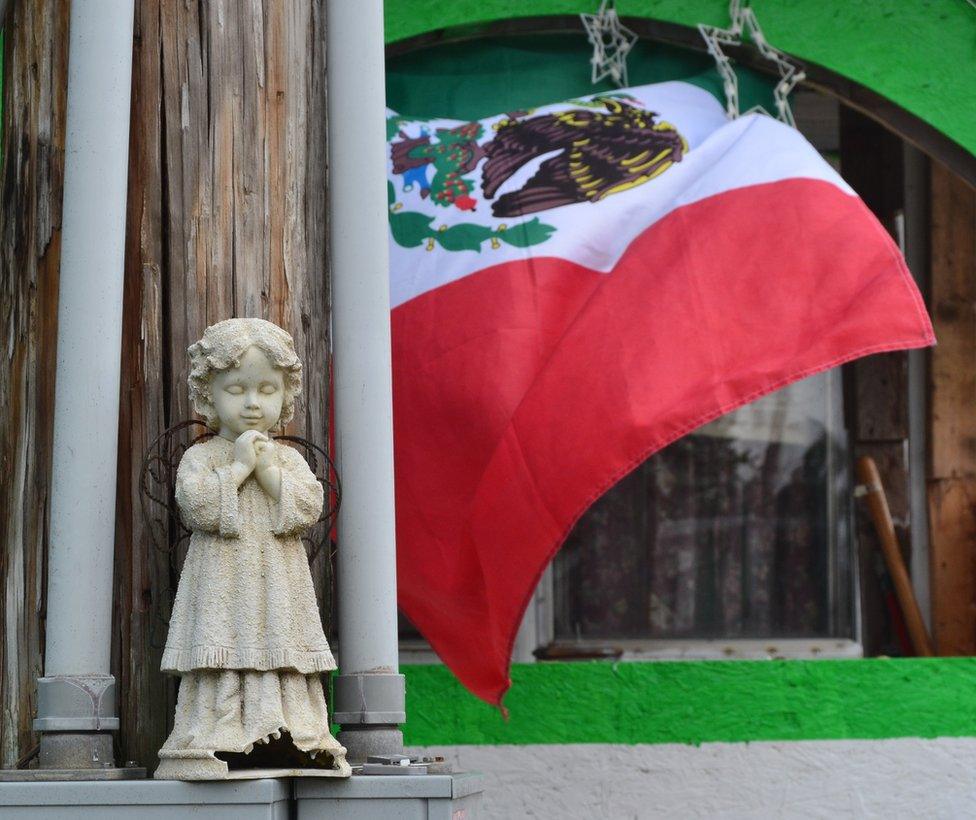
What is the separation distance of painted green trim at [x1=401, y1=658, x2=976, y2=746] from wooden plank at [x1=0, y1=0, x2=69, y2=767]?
225 centimetres

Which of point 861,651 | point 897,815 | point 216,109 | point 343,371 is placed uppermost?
point 216,109

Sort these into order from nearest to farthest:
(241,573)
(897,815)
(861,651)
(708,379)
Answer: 1. (241,573)
2. (708,379)
3. (897,815)
4. (861,651)

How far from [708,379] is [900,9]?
2166mm

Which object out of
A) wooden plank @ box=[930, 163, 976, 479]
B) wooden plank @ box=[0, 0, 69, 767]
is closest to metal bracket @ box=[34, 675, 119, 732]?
wooden plank @ box=[0, 0, 69, 767]

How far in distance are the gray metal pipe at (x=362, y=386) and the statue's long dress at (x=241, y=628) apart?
233 millimetres

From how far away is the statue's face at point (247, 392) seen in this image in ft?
11.2

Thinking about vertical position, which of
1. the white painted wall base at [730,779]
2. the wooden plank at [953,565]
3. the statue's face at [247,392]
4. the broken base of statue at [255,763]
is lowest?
the white painted wall base at [730,779]

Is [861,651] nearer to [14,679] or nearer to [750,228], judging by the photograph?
[750,228]

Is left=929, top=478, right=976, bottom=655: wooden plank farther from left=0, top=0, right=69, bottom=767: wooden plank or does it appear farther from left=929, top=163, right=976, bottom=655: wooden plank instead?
left=0, top=0, right=69, bottom=767: wooden plank

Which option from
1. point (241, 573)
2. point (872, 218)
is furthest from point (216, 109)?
point (872, 218)

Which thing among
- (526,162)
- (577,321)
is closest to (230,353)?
(577,321)

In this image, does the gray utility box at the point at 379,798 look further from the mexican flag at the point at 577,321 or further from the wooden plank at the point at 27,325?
the mexican flag at the point at 577,321

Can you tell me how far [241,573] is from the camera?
3.34 meters

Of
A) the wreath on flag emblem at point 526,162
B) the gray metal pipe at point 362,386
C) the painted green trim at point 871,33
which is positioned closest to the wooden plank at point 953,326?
the painted green trim at point 871,33
